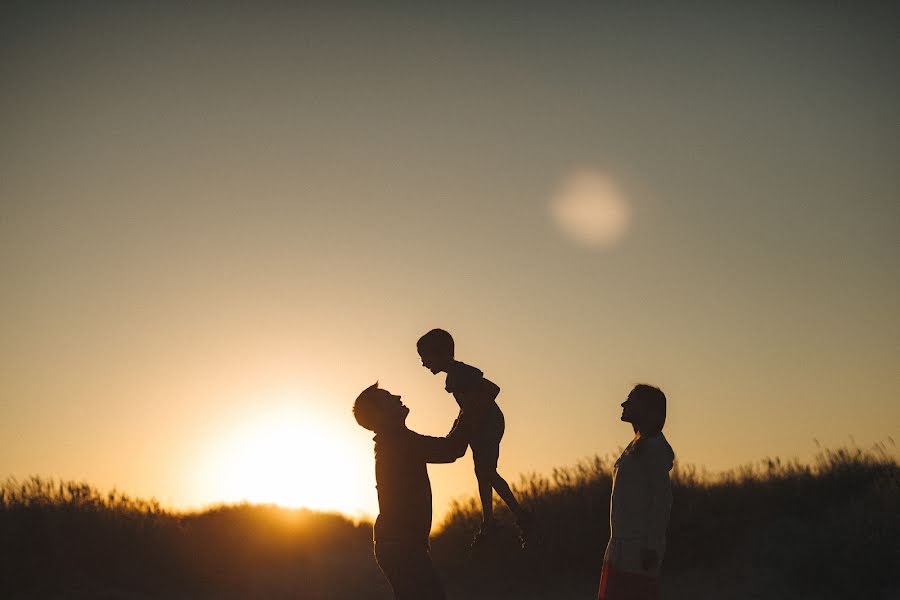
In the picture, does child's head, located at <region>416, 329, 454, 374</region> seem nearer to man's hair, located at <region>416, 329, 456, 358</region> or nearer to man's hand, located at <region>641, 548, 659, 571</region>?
man's hair, located at <region>416, 329, 456, 358</region>

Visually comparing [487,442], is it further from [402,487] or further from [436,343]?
[402,487]

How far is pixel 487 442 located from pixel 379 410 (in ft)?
7.76

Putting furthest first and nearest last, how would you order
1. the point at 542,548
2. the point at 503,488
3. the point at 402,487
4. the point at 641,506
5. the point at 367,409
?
1. the point at 542,548
2. the point at 503,488
3. the point at 641,506
4. the point at 367,409
5. the point at 402,487

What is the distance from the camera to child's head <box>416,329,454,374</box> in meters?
7.40

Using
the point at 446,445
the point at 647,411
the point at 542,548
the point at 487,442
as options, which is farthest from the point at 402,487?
the point at 542,548

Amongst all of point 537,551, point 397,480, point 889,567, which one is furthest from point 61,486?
point 889,567

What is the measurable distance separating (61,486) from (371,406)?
1144 centimetres

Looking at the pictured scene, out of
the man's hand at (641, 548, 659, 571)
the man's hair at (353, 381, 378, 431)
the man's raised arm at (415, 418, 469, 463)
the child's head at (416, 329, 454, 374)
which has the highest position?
the child's head at (416, 329, 454, 374)

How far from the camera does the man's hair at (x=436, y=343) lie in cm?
739

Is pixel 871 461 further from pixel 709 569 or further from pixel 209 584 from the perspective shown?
pixel 209 584

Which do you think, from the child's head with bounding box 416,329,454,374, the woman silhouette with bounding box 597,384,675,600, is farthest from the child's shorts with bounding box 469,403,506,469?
the woman silhouette with bounding box 597,384,675,600

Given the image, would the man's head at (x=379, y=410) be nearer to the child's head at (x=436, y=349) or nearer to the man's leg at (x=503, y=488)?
the child's head at (x=436, y=349)

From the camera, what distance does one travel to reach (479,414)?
5.68 metres

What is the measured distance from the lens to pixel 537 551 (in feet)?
51.5
